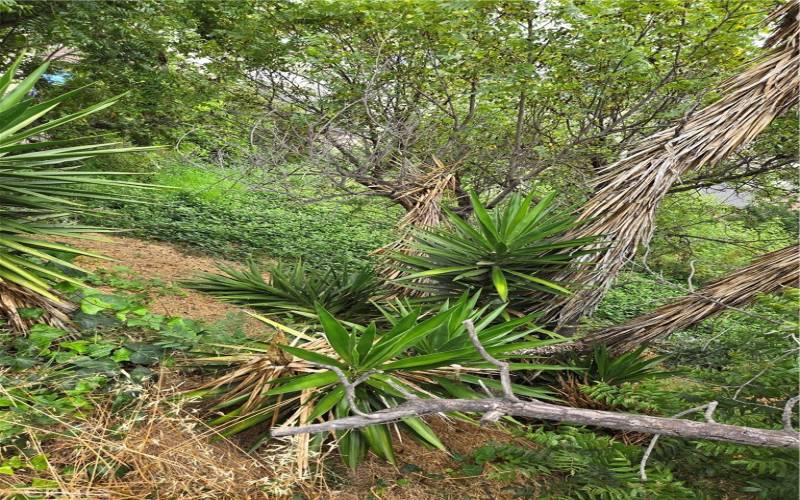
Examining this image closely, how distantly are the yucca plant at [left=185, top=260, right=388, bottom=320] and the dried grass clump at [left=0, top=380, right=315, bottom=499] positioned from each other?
1.58 metres

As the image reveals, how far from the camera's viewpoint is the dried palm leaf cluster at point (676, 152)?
10.3ft

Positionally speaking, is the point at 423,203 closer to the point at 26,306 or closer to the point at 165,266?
the point at 165,266

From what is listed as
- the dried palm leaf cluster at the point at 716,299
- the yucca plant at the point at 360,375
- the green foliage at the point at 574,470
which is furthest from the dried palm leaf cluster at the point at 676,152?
the green foliage at the point at 574,470

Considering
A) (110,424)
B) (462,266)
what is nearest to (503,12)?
(462,266)

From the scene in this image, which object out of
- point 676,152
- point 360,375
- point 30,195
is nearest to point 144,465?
point 360,375

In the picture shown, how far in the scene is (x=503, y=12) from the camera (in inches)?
189

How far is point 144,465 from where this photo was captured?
209 cm

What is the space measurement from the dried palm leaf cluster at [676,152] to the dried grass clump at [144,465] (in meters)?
2.07

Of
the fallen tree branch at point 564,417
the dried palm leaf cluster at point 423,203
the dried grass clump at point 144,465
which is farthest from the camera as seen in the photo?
the dried palm leaf cluster at point 423,203

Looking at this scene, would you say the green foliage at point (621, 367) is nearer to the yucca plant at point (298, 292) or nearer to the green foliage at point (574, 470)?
the green foliage at point (574, 470)

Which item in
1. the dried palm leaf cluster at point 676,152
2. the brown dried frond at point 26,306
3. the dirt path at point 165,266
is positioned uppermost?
→ the dried palm leaf cluster at point 676,152

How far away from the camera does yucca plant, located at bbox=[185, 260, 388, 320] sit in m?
4.03

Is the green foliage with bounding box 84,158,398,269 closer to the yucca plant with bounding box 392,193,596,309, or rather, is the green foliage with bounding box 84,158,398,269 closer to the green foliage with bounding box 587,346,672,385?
the yucca plant with bounding box 392,193,596,309

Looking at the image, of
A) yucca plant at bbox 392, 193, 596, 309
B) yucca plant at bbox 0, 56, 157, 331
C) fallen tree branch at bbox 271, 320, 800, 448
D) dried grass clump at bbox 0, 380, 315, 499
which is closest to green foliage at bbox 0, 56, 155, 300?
yucca plant at bbox 0, 56, 157, 331
